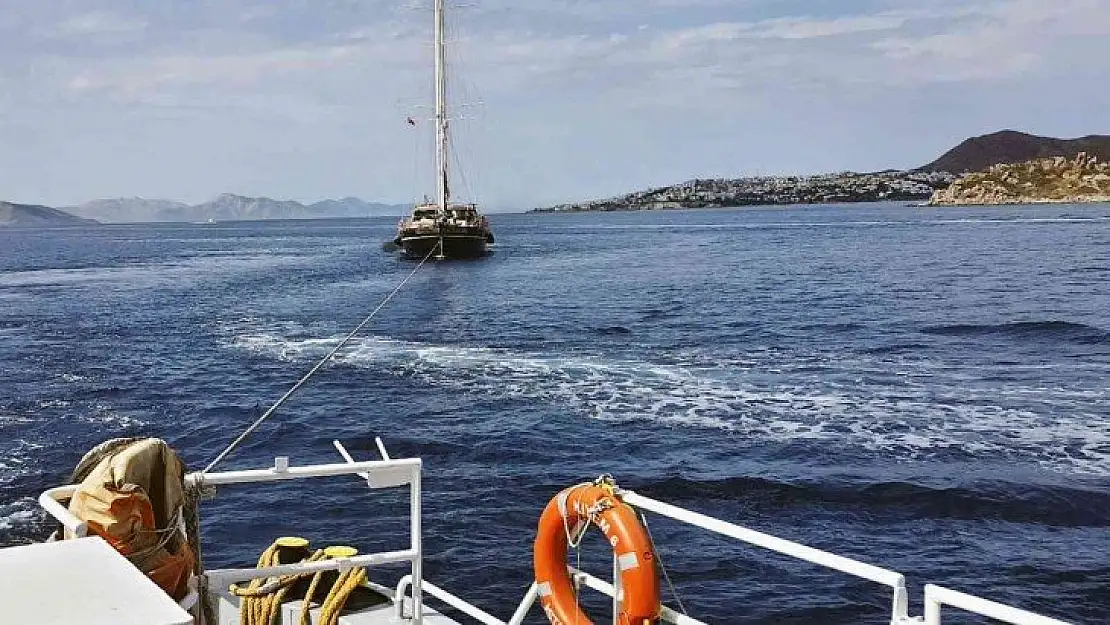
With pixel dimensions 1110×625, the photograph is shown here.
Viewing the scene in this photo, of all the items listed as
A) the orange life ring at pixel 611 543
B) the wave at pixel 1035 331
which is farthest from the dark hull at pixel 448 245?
the orange life ring at pixel 611 543

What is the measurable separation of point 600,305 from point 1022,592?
34.9 m

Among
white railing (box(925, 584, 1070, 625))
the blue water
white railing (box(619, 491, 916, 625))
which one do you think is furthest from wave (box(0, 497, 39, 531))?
white railing (box(925, 584, 1070, 625))

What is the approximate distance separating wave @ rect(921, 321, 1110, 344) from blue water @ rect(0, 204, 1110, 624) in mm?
197

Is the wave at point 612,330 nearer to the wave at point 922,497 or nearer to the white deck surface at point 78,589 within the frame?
the wave at point 922,497

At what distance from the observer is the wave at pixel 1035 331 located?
33.8 meters

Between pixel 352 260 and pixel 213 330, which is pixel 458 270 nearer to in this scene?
pixel 352 260

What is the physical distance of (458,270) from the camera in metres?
72.4

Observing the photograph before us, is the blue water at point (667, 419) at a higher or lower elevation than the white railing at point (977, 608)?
lower

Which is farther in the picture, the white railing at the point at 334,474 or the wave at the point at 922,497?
the wave at the point at 922,497

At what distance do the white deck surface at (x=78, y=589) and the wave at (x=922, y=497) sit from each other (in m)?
14.2

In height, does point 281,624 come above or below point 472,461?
above

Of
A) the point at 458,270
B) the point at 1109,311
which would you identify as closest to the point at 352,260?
the point at 458,270

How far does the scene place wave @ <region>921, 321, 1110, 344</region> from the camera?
3384cm

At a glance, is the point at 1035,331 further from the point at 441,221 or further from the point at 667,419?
the point at 441,221
